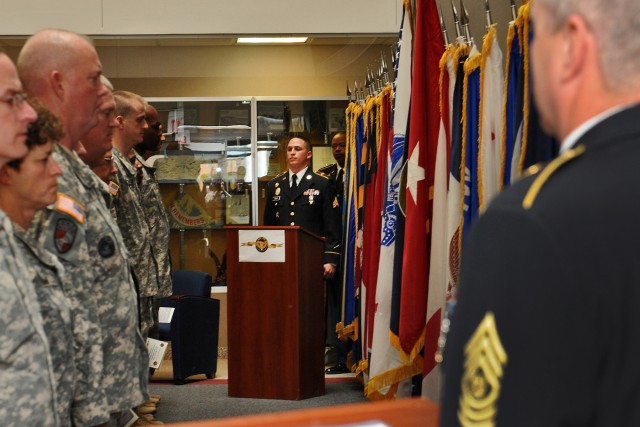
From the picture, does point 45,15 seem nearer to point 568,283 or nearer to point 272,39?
point 272,39

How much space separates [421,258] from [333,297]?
9.86ft

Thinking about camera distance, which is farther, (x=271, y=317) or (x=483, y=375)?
(x=271, y=317)

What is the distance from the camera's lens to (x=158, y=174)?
7.05 m

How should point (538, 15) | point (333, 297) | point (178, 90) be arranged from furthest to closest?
1. point (178, 90)
2. point (333, 297)
3. point (538, 15)

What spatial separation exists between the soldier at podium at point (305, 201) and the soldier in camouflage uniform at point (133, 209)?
2.16 m

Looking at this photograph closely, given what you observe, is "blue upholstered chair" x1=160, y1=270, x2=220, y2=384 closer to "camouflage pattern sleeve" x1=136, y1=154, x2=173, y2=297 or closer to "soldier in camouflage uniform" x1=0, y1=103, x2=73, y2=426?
"camouflage pattern sleeve" x1=136, y1=154, x2=173, y2=297

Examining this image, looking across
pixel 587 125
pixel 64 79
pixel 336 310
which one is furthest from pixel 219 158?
pixel 587 125

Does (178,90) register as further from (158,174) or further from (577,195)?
(577,195)

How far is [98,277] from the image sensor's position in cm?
230

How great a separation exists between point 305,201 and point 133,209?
2533 millimetres

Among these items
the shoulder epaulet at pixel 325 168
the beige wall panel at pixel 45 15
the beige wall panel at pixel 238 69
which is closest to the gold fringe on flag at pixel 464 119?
the beige wall panel at pixel 238 69

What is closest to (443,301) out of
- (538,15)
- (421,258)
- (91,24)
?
(421,258)

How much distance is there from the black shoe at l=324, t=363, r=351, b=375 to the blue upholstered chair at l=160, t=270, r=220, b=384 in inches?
33.0

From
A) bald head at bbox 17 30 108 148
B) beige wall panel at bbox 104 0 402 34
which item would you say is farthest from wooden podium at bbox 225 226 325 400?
bald head at bbox 17 30 108 148
